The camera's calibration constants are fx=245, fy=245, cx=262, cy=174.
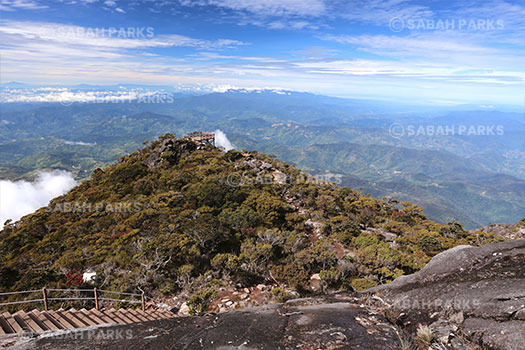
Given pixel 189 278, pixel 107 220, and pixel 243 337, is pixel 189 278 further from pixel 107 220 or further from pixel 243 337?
pixel 107 220

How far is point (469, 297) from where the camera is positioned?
579 centimetres

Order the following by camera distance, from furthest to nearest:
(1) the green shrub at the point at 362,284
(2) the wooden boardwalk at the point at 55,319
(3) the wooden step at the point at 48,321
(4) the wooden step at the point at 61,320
Result: (1) the green shrub at the point at 362,284 < (4) the wooden step at the point at 61,320 < (3) the wooden step at the point at 48,321 < (2) the wooden boardwalk at the point at 55,319

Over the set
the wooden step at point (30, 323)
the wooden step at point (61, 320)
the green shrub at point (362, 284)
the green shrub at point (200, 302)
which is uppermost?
the wooden step at point (30, 323)

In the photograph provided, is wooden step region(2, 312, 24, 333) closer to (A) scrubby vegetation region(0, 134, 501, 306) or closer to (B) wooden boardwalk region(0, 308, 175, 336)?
(B) wooden boardwalk region(0, 308, 175, 336)

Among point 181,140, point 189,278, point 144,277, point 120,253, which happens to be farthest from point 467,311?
point 181,140

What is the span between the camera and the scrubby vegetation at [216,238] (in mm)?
14414

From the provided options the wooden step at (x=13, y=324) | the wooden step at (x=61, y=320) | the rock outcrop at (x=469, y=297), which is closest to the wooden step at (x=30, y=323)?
the wooden step at (x=13, y=324)

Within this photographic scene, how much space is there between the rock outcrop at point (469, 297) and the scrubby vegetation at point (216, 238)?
5.05 m

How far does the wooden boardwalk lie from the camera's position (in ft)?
23.0

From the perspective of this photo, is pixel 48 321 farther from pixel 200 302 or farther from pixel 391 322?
pixel 391 322

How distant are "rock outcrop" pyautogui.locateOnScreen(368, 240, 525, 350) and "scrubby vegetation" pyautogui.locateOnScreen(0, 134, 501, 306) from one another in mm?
5051

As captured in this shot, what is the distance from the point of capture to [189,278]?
14336 millimetres

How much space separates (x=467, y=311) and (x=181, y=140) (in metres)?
46.5

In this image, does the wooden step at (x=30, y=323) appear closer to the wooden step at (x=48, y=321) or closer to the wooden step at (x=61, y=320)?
the wooden step at (x=48, y=321)
